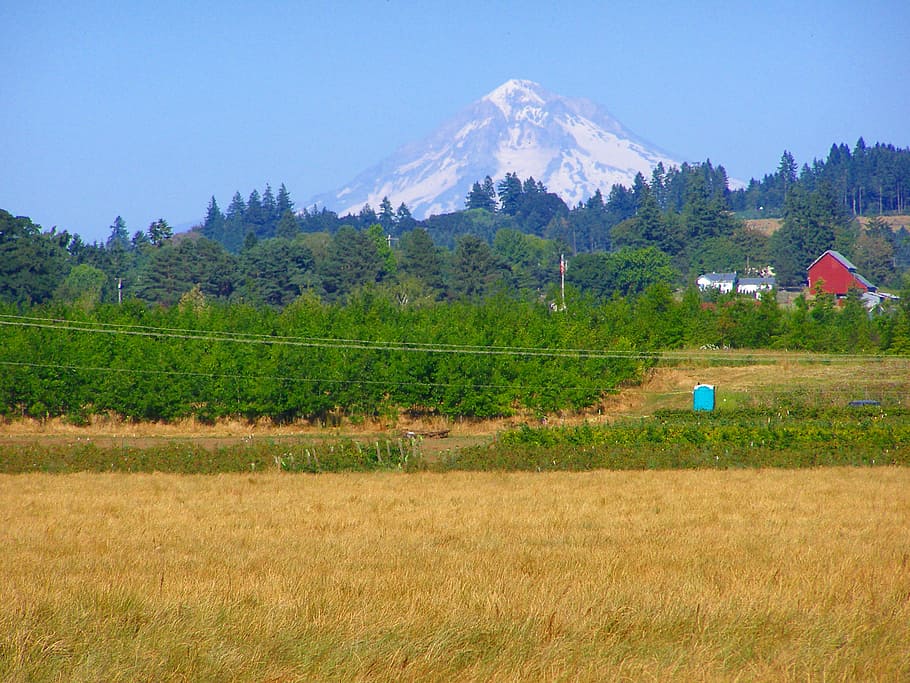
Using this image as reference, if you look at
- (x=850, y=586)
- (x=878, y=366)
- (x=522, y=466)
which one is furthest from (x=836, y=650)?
(x=878, y=366)

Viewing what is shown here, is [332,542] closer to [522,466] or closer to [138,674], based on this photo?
[138,674]

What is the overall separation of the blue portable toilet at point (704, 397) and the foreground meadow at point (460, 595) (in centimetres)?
3193

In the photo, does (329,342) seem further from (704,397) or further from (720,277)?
(720,277)

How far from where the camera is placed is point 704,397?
175ft

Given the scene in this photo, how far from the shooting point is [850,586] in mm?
10273

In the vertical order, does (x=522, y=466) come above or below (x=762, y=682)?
below

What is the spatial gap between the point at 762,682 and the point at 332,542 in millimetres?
10018

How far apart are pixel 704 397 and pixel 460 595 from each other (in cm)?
4564

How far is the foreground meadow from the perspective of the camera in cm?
762

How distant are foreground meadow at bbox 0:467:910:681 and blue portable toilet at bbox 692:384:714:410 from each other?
3193cm

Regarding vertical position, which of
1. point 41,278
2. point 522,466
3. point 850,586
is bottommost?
point 522,466

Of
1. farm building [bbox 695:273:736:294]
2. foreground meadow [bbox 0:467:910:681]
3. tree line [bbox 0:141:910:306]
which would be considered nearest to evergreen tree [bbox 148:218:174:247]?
tree line [bbox 0:141:910:306]

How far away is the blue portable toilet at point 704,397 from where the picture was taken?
174 feet

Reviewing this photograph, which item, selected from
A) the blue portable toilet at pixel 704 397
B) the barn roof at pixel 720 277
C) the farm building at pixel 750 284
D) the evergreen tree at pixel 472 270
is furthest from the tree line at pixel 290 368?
the barn roof at pixel 720 277
